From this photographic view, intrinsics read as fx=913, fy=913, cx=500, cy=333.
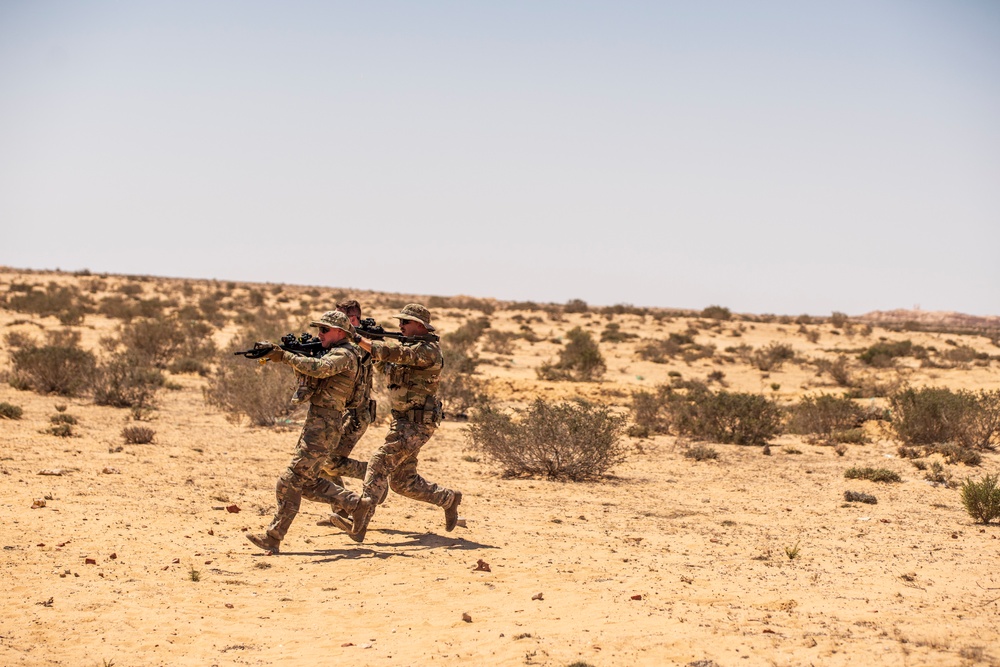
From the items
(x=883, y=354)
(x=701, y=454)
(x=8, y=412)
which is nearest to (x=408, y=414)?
(x=701, y=454)

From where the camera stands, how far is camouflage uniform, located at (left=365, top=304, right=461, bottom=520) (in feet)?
27.2

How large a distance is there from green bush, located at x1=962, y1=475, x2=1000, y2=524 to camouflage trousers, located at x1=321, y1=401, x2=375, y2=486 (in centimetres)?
660

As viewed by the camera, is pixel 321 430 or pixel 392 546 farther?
pixel 392 546

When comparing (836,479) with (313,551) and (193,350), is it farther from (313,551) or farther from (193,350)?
(193,350)

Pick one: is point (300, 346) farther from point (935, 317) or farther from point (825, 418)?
point (935, 317)

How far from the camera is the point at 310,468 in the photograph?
7805mm

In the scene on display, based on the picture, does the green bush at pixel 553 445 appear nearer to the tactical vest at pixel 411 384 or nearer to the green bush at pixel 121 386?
the tactical vest at pixel 411 384

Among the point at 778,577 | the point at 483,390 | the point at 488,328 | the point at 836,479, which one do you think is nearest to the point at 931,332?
the point at 488,328

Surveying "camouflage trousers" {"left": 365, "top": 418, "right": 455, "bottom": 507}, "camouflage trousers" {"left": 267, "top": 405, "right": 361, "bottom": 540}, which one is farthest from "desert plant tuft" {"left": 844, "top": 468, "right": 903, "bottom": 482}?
"camouflage trousers" {"left": 267, "top": 405, "right": 361, "bottom": 540}

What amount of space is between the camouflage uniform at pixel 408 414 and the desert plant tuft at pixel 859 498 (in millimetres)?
5896

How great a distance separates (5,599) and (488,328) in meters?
34.9

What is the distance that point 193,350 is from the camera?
84.1ft

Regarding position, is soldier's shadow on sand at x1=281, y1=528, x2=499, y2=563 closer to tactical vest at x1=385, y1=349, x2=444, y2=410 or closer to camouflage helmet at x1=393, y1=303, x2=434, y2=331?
tactical vest at x1=385, y1=349, x2=444, y2=410

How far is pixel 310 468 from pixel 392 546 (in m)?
1.31
